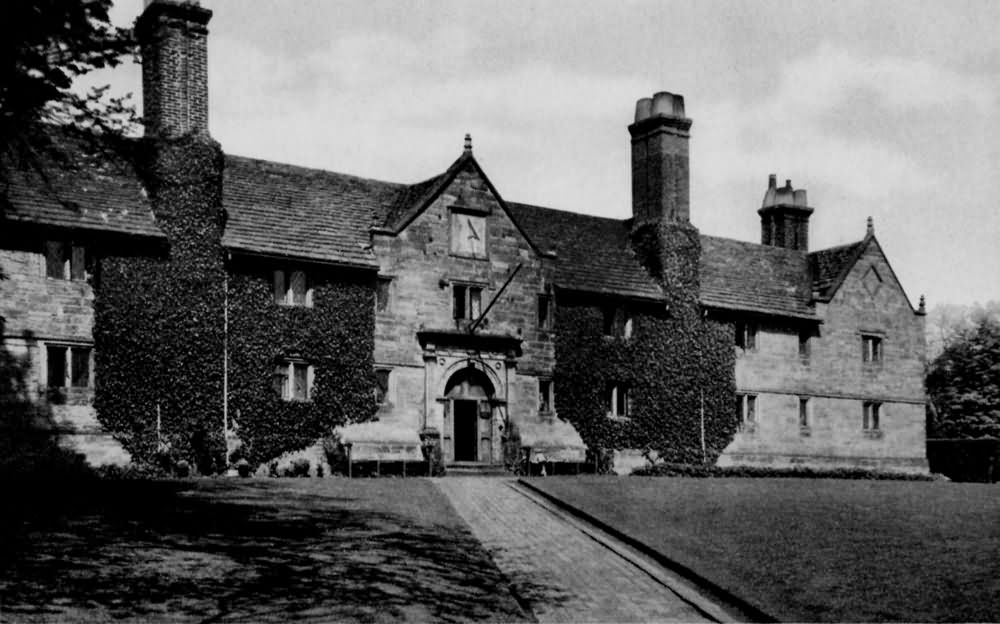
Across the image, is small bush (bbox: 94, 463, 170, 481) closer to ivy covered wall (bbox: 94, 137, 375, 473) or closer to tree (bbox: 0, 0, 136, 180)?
ivy covered wall (bbox: 94, 137, 375, 473)

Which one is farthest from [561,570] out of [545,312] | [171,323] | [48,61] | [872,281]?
Answer: [872,281]

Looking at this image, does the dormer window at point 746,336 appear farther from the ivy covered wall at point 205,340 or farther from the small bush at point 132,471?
the small bush at point 132,471

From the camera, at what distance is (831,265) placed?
49281mm

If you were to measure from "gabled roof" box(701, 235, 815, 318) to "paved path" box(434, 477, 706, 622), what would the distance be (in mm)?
20808

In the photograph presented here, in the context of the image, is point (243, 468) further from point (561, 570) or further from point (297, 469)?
point (561, 570)

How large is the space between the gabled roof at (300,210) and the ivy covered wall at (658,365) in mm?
7549

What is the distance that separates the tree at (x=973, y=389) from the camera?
62.5m

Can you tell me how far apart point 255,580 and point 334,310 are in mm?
19484

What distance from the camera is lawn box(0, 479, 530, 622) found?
47.6ft

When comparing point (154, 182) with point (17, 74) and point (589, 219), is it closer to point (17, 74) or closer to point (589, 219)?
point (17, 74)

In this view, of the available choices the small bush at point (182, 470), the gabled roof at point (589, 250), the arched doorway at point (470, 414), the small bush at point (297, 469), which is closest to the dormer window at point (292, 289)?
the small bush at point (297, 469)

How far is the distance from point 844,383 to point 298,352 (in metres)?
24.1

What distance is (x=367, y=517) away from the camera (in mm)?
22312

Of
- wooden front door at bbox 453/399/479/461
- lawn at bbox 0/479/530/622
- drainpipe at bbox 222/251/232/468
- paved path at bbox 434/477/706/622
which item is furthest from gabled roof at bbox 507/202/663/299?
lawn at bbox 0/479/530/622
